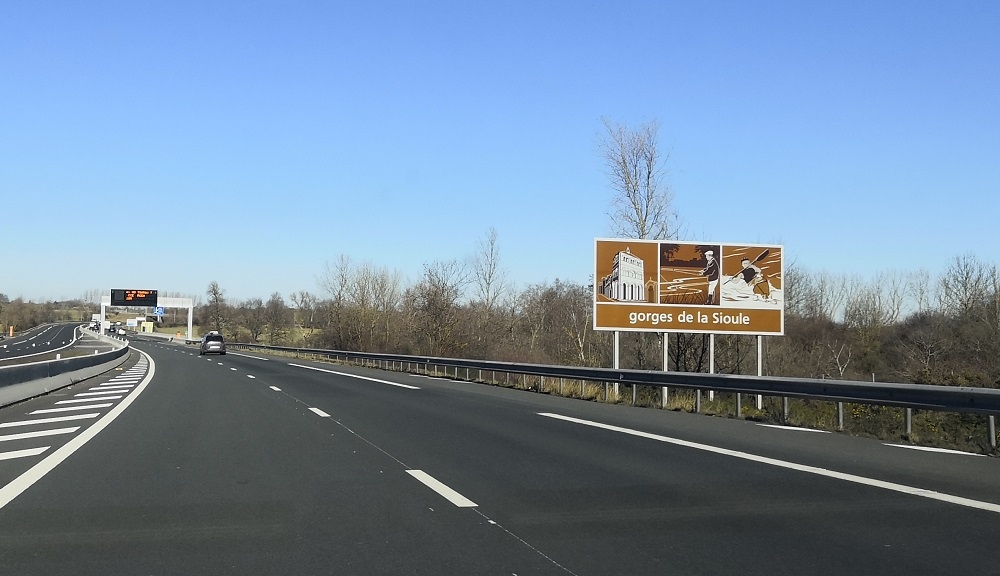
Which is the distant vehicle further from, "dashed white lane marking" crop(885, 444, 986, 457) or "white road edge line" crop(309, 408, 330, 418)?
"dashed white lane marking" crop(885, 444, 986, 457)

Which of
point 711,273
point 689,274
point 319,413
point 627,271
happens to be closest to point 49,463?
point 319,413

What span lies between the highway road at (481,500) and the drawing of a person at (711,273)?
13909mm

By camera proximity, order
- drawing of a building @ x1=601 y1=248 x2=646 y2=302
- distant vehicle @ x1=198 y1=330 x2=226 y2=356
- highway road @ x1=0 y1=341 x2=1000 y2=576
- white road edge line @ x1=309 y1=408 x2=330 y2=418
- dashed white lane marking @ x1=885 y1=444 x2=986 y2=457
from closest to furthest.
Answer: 1. highway road @ x1=0 y1=341 x2=1000 y2=576
2. dashed white lane marking @ x1=885 y1=444 x2=986 y2=457
3. white road edge line @ x1=309 y1=408 x2=330 y2=418
4. drawing of a building @ x1=601 y1=248 x2=646 y2=302
5. distant vehicle @ x1=198 y1=330 x2=226 y2=356

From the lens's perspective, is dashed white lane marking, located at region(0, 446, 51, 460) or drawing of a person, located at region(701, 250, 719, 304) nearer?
dashed white lane marking, located at region(0, 446, 51, 460)

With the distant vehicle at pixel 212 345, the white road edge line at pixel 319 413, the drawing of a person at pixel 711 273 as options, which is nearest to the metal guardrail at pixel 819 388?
the drawing of a person at pixel 711 273

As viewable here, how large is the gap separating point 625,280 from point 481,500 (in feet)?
67.4

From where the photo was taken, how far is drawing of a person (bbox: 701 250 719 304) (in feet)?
93.2

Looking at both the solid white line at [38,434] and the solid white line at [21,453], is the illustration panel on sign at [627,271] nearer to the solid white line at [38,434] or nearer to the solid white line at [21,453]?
the solid white line at [38,434]

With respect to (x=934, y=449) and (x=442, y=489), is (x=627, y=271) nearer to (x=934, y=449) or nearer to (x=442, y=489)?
(x=934, y=449)

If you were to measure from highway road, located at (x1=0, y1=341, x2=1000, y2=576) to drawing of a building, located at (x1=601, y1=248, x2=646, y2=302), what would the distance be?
12.9m

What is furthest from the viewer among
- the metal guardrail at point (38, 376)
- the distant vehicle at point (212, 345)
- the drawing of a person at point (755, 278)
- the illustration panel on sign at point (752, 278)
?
the distant vehicle at point (212, 345)

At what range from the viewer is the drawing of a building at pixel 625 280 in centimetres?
2773

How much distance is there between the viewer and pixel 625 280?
27.9 meters

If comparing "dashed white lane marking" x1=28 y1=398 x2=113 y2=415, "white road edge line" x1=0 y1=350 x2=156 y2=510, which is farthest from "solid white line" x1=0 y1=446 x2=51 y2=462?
"dashed white lane marking" x1=28 y1=398 x2=113 y2=415
